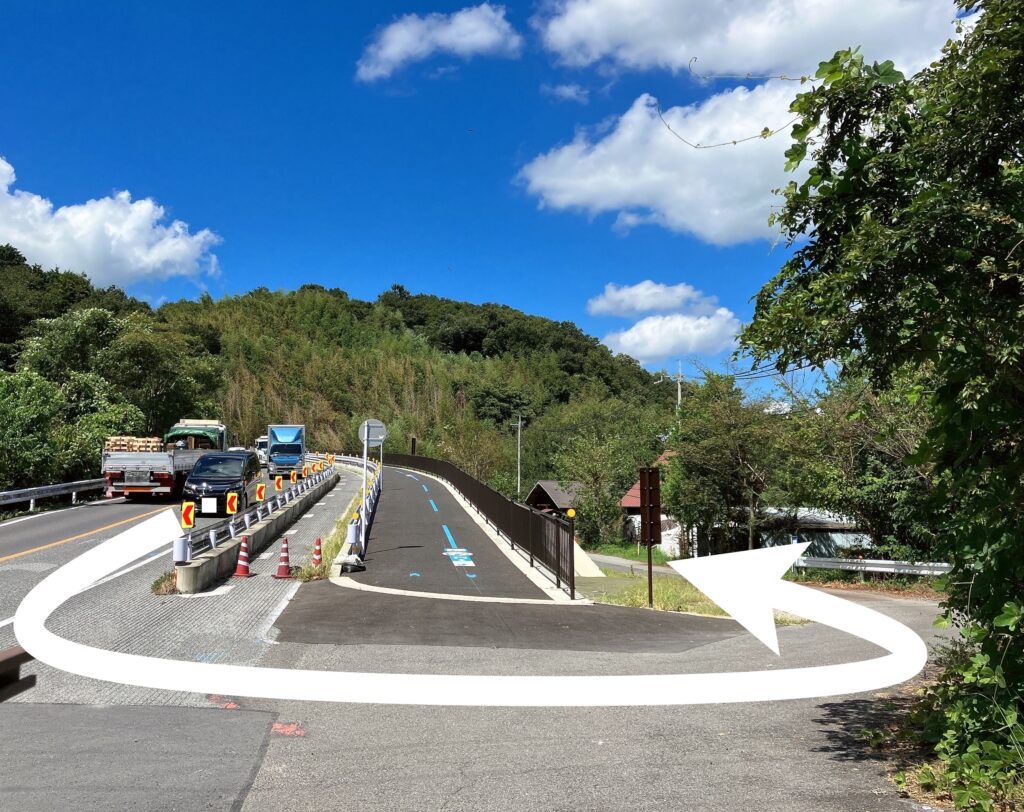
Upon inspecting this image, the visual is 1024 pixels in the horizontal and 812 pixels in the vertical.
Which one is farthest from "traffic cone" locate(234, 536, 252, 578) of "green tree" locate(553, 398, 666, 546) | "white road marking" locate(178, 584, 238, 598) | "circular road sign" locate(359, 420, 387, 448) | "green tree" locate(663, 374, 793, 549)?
"green tree" locate(553, 398, 666, 546)

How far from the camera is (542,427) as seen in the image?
3792 inches

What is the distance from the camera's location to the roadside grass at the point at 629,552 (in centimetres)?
4344

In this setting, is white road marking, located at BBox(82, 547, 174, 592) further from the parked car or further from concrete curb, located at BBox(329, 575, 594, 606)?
the parked car

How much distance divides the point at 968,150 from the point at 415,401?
10094cm

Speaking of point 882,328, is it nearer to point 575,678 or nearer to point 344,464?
point 575,678

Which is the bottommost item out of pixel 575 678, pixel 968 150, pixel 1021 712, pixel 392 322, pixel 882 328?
pixel 575 678

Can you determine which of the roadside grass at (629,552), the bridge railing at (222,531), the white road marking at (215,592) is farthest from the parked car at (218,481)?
the roadside grass at (629,552)

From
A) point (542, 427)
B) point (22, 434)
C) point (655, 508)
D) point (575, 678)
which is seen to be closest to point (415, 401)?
point (542, 427)

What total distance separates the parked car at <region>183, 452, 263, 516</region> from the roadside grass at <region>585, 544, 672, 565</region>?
24372mm

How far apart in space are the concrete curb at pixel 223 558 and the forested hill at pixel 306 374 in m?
12.3

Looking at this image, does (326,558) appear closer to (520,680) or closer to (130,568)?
(130,568)

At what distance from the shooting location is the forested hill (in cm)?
3697

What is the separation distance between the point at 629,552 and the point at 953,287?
145 ft

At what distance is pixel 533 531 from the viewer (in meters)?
18.7
